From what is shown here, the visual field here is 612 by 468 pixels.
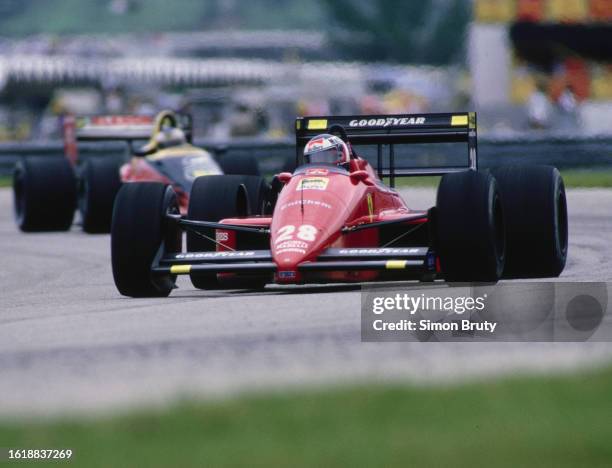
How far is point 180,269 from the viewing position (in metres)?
9.87

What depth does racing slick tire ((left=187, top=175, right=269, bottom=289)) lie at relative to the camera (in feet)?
35.8

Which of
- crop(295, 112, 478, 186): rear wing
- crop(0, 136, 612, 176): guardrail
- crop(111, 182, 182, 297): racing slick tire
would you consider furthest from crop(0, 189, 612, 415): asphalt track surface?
crop(0, 136, 612, 176): guardrail

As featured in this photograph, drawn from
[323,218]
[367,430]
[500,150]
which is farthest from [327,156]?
[500,150]

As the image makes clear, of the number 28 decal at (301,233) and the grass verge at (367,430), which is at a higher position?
the number 28 decal at (301,233)

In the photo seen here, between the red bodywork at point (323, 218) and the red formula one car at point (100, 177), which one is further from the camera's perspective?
the red formula one car at point (100, 177)

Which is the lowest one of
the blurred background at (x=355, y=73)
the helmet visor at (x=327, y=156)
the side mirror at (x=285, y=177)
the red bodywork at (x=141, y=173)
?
the side mirror at (x=285, y=177)

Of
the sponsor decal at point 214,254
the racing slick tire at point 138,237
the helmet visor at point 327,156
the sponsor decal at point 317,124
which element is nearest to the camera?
the sponsor decal at point 214,254

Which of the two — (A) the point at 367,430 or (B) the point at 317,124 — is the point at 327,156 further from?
(A) the point at 367,430

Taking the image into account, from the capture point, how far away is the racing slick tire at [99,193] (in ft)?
56.7

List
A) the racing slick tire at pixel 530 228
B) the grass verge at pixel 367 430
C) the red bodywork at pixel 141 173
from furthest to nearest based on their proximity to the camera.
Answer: the red bodywork at pixel 141 173 → the racing slick tire at pixel 530 228 → the grass verge at pixel 367 430

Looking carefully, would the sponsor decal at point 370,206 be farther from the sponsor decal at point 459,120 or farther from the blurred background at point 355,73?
the blurred background at point 355,73

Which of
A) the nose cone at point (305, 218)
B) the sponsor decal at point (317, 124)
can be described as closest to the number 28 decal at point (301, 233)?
the nose cone at point (305, 218)
